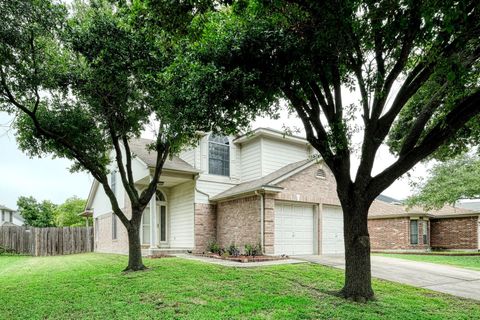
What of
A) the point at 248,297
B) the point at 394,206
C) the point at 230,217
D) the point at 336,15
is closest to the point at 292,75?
the point at 336,15

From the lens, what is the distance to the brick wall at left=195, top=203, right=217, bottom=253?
1628 centimetres

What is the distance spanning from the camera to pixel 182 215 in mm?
17500

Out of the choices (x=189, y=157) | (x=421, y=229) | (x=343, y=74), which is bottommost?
Result: (x=421, y=229)

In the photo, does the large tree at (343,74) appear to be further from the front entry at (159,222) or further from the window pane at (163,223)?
the window pane at (163,223)

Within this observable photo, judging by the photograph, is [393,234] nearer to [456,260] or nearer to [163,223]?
[456,260]

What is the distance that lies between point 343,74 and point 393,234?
18660 millimetres

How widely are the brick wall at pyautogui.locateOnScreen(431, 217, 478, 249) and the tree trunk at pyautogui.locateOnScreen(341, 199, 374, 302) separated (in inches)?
778

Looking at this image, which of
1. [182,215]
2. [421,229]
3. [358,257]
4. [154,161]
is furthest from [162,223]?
[421,229]

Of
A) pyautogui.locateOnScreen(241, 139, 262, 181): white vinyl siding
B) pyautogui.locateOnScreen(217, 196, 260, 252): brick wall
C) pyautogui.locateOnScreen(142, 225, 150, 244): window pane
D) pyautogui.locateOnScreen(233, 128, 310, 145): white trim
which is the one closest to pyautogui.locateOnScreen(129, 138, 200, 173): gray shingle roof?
pyautogui.locateOnScreen(217, 196, 260, 252): brick wall

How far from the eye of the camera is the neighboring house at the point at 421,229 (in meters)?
22.7

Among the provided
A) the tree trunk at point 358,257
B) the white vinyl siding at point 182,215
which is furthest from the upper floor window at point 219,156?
the tree trunk at point 358,257

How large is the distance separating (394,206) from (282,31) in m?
21.8

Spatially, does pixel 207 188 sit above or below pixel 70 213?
above

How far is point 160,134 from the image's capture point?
1119 centimetres
